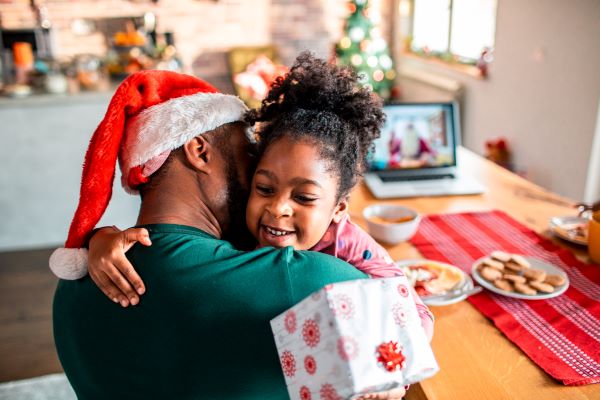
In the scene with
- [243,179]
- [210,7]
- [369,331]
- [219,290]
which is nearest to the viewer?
[369,331]

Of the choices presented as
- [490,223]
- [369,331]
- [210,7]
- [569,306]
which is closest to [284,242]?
[369,331]

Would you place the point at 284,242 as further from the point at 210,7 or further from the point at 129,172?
the point at 210,7

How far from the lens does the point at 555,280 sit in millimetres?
1359

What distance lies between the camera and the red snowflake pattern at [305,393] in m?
0.68

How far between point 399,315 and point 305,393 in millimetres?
157

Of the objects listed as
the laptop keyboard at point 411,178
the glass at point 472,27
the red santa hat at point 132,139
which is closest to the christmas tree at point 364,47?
the glass at point 472,27

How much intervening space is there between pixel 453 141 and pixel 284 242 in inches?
53.0

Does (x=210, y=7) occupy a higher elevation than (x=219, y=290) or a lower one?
higher

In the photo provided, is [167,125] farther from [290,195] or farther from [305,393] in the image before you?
[305,393]

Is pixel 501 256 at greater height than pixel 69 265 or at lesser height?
lesser

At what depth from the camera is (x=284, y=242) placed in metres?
1.12

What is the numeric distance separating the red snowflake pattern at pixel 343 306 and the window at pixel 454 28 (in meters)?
4.41

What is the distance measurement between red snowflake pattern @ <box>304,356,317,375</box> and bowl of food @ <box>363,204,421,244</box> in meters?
0.92

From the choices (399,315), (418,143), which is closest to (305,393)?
(399,315)
